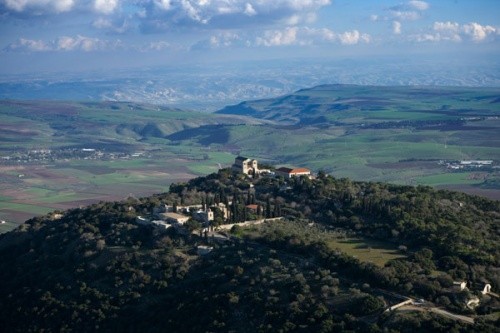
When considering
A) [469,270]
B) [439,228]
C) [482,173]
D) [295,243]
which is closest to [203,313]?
[295,243]

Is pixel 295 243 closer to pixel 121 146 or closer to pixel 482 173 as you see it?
pixel 482 173

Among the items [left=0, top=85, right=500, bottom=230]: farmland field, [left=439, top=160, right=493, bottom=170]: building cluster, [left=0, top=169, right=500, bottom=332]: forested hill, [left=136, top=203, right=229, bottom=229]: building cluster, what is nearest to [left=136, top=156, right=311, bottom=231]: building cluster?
[left=136, top=203, right=229, bottom=229]: building cluster

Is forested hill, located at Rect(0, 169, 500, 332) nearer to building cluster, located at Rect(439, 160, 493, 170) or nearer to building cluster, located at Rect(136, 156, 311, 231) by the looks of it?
building cluster, located at Rect(136, 156, 311, 231)

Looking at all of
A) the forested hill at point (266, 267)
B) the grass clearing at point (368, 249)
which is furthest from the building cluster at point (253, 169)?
the grass clearing at point (368, 249)

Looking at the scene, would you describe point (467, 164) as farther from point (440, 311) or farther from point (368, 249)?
point (440, 311)

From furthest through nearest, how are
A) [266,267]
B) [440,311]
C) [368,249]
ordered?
1. [368,249]
2. [266,267]
3. [440,311]

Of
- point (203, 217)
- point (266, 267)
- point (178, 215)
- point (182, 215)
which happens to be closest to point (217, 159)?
point (182, 215)

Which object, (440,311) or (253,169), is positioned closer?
(440,311)

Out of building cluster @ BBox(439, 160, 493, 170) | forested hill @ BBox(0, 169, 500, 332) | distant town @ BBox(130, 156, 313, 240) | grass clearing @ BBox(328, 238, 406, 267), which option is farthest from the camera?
building cluster @ BBox(439, 160, 493, 170)

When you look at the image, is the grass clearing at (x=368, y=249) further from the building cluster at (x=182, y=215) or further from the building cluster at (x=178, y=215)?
the building cluster at (x=178, y=215)

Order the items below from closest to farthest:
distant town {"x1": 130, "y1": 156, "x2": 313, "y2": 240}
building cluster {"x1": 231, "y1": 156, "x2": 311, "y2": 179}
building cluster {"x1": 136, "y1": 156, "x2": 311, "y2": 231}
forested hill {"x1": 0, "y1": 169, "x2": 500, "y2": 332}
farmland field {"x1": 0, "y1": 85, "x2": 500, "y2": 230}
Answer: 1. forested hill {"x1": 0, "y1": 169, "x2": 500, "y2": 332}
2. distant town {"x1": 130, "y1": 156, "x2": 313, "y2": 240}
3. building cluster {"x1": 136, "y1": 156, "x2": 311, "y2": 231}
4. building cluster {"x1": 231, "y1": 156, "x2": 311, "y2": 179}
5. farmland field {"x1": 0, "y1": 85, "x2": 500, "y2": 230}
